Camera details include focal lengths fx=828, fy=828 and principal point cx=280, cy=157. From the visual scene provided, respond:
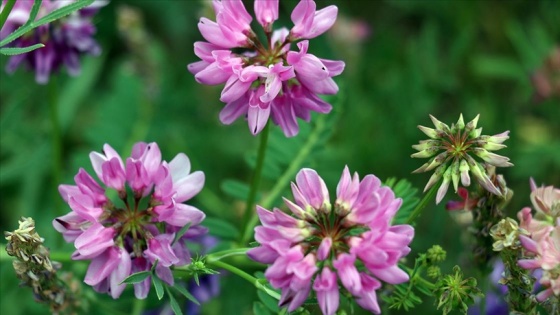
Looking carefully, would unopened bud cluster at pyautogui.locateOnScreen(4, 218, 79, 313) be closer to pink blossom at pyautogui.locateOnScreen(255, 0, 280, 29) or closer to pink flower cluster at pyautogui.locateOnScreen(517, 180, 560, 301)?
pink blossom at pyautogui.locateOnScreen(255, 0, 280, 29)

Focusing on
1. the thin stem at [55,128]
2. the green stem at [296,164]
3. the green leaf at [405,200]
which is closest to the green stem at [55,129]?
the thin stem at [55,128]

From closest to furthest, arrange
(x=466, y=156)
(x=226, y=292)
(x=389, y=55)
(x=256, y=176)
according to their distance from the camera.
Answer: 1. (x=466, y=156)
2. (x=256, y=176)
3. (x=226, y=292)
4. (x=389, y=55)

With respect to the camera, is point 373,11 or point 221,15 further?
point 373,11

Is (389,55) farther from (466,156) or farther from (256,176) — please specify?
(466,156)

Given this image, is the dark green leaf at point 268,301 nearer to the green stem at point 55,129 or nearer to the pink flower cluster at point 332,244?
the pink flower cluster at point 332,244

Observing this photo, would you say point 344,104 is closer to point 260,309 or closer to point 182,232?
point 260,309

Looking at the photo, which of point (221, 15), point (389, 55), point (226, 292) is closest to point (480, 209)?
point (221, 15)
